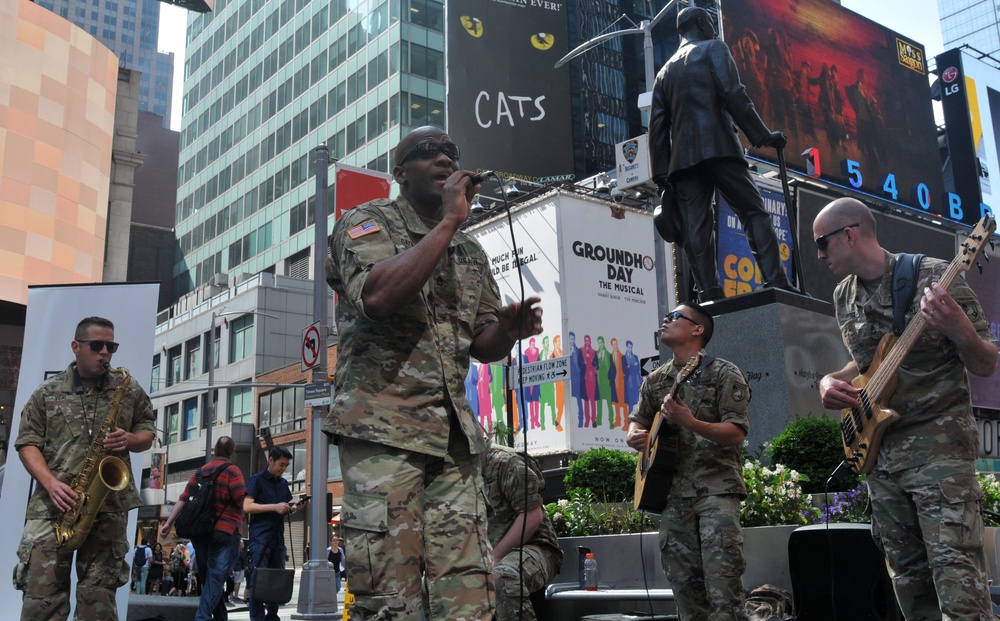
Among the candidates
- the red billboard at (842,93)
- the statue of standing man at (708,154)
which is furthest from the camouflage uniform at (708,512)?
the red billboard at (842,93)

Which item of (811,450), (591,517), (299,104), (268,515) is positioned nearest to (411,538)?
(811,450)

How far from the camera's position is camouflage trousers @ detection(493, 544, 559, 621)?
629 centimetres

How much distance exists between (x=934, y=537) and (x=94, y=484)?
5.00 metres

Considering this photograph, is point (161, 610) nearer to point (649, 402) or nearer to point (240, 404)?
point (649, 402)

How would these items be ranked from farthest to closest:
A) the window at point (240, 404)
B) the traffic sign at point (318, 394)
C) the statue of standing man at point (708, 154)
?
the window at point (240, 404)
the traffic sign at point (318, 394)
the statue of standing man at point (708, 154)

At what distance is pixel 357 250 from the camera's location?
3.66 m

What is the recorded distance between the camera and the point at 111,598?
21.0 ft

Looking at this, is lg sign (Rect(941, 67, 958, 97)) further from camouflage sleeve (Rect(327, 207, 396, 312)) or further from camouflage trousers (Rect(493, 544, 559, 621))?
camouflage sleeve (Rect(327, 207, 396, 312))

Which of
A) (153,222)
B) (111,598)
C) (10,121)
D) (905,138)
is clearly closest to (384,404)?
(111,598)

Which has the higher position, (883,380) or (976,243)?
(976,243)

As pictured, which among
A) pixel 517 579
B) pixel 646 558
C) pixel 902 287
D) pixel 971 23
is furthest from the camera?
pixel 971 23

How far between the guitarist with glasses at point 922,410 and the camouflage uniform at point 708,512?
0.83 m

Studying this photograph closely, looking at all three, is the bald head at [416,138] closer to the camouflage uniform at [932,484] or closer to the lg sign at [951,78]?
the camouflage uniform at [932,484]

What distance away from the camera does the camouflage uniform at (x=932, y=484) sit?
4234mm
